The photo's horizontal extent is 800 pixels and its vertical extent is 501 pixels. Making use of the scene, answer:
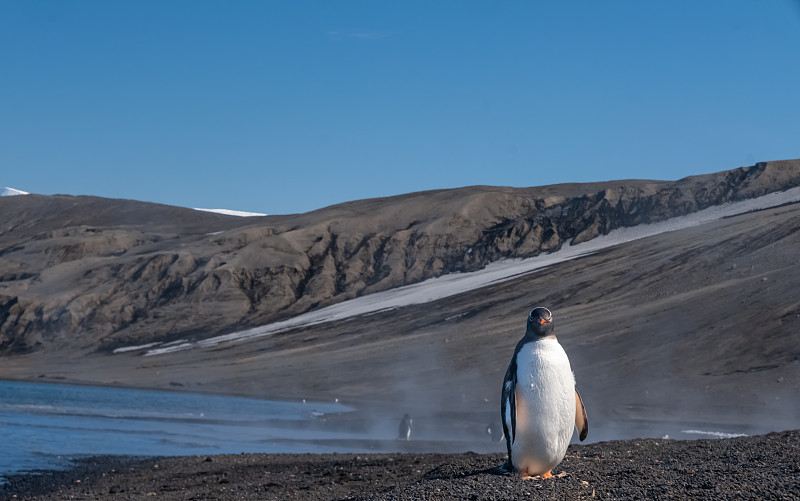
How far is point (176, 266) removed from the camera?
95.2 meters

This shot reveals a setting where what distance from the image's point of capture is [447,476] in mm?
10828

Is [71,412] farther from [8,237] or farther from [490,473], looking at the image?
[8,237]

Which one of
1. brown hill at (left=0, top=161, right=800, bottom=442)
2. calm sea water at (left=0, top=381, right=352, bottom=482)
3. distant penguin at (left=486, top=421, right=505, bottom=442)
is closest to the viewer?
calm sea water at (left=0, top=381, right=352, bottom=482)

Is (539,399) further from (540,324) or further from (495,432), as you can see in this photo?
(495,432)

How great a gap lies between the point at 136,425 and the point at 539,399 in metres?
24.9

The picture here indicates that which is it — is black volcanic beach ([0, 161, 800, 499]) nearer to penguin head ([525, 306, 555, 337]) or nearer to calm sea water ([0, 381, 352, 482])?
penguin head ([525, 306, 555, 337])

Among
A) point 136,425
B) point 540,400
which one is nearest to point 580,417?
point 540,400

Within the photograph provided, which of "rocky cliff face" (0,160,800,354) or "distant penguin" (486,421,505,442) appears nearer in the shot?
"distant penguin" (486,421,505,442)

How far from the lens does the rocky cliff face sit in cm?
8669

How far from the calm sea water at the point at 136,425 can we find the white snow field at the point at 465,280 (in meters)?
28.6

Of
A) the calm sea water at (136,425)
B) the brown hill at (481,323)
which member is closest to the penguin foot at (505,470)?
the calm sea water at (136,425)

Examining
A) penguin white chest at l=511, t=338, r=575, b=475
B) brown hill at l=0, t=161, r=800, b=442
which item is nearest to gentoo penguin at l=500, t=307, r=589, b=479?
penguin white chest at l=511, t=338, r=575, b=475

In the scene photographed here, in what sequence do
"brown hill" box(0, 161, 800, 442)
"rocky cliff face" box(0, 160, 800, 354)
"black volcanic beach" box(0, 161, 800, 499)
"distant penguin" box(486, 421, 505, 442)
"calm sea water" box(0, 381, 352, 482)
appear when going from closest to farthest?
1. "black volcanic beach" box(0, 161, 800, 499)
2. "calm sea water" box(0, 381, 352, 482)
3. "distant penguin" box(486, 421, 505, 442)
4. "brown hill" box(0, 161, 800, 442)
5. "rocky cliff face" box(0, 160, 800, 354)

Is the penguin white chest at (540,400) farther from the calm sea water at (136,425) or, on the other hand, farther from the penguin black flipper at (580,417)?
the calm sea water at (136,425)
